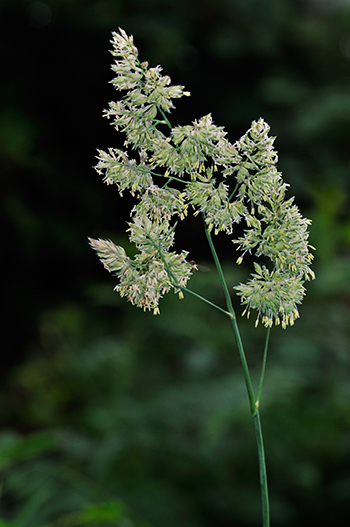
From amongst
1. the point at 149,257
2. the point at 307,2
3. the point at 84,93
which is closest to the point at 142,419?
the point at 149,257

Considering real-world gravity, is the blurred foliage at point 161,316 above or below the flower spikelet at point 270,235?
above

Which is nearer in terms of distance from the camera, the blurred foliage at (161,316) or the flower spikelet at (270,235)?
the flower spikelet at (270,235)

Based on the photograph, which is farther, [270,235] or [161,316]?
[161,316]

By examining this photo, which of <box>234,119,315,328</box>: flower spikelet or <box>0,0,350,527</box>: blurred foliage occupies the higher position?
<box>0,0,350,527</box>: blurred foliage

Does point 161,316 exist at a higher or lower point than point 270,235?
higher

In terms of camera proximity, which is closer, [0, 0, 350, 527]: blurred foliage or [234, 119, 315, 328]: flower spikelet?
[234, 119, 315, 328]: flower spikelet

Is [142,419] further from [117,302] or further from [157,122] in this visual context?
[157,122]

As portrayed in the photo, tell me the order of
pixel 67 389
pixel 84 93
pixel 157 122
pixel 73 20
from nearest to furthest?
pixel 157 122
pixel 67 389
pixel 73 20
pixel 84 93

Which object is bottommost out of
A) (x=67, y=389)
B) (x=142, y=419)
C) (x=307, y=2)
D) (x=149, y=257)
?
(x=149, y=257)
